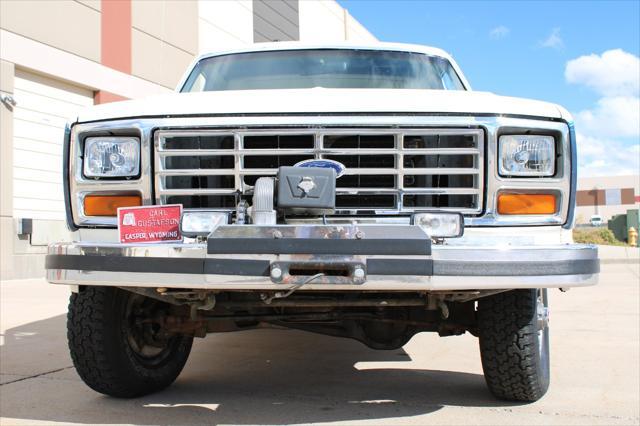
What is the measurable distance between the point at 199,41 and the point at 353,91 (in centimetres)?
1582

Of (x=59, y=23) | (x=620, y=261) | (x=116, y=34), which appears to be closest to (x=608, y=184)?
(x=620, y=261)

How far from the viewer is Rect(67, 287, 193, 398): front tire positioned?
307 centimetres

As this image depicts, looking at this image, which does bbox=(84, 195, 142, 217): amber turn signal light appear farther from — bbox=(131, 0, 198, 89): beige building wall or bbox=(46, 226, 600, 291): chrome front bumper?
bbox=(131, 0, 198, 89): beige building wall

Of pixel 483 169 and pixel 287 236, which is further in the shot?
pixel 483 169

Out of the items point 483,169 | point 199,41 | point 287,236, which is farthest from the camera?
point 199,41

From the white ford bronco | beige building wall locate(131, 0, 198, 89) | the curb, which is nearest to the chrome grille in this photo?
the white ford bronco

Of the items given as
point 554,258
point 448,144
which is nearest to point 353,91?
point 448,144

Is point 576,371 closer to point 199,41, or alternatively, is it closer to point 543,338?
point 543,338

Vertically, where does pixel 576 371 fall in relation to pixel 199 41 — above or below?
below

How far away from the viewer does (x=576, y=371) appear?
3.99m

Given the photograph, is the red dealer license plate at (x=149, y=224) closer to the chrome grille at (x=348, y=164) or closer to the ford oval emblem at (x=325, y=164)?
the chrome grille at (x=348, y=164)

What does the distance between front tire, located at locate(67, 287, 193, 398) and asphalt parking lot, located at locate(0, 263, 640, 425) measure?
11 centimetres

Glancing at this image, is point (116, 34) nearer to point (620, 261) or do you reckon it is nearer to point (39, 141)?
point (39, 141)

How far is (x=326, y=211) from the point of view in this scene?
2529 millimetres
